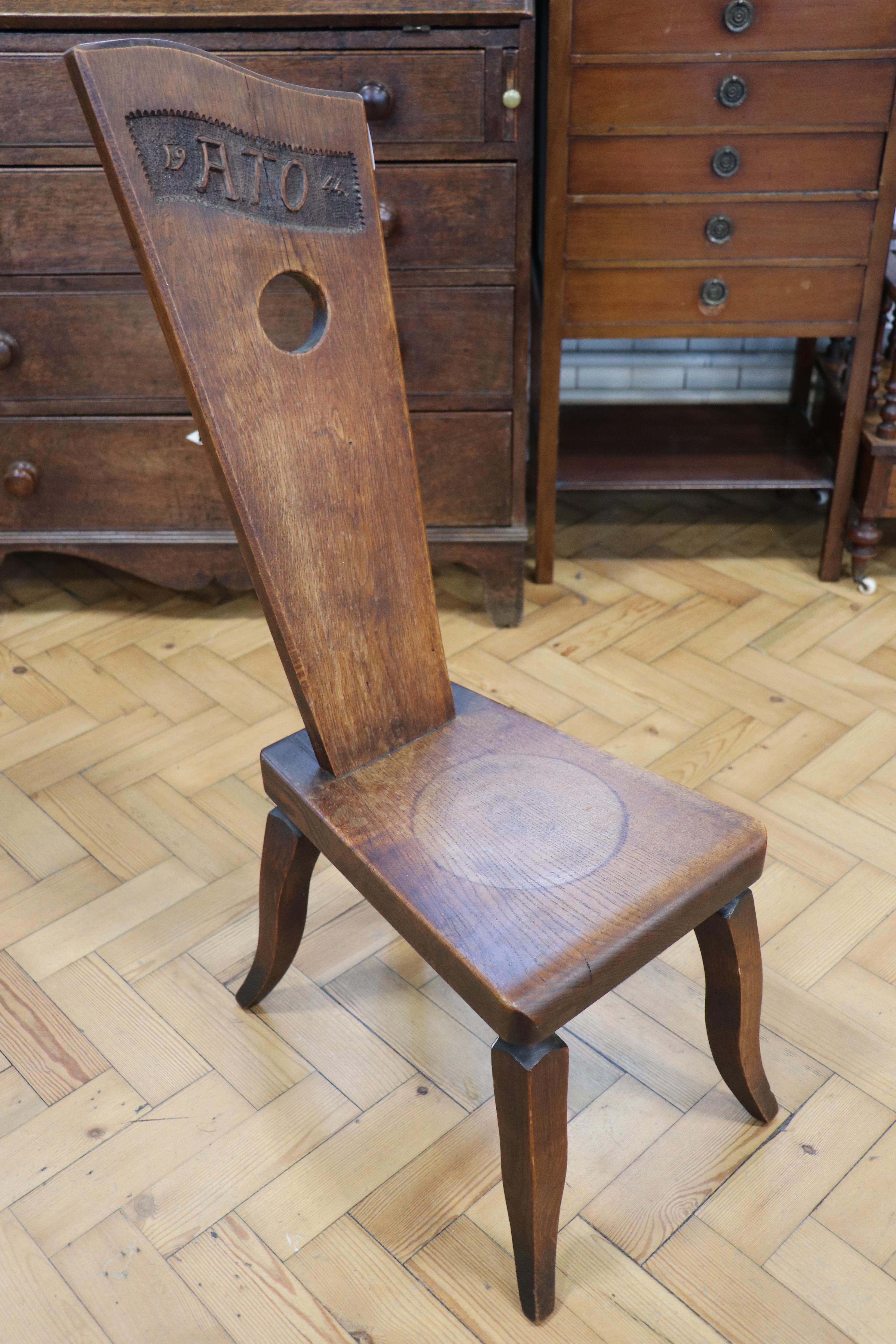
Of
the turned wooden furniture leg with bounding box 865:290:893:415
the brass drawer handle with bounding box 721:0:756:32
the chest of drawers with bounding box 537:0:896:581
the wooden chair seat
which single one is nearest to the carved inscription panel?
the wooden chair seat

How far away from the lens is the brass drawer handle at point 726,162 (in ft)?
6.53

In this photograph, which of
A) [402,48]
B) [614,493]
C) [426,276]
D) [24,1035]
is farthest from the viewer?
[614,493]

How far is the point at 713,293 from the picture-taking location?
2119mm

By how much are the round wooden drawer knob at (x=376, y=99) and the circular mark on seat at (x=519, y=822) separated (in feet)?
3.76

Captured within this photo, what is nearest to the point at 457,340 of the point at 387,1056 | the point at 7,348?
the point at 7,348

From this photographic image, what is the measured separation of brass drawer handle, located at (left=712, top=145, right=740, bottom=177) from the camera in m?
1.99

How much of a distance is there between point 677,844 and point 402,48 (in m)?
1.38

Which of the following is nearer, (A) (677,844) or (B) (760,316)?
(A) (677,844)

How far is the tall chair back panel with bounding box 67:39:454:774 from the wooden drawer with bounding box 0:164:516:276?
72cm

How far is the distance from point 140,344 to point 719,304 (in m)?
1.08

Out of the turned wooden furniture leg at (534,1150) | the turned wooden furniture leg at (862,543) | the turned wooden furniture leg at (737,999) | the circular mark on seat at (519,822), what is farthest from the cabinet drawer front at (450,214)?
the turned wooden furniture leg at (534,1150)

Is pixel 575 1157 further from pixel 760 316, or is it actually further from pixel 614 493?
pixel 614 493

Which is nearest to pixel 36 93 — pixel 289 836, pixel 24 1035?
pixel 289 836

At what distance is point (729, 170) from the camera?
2.00 metres
